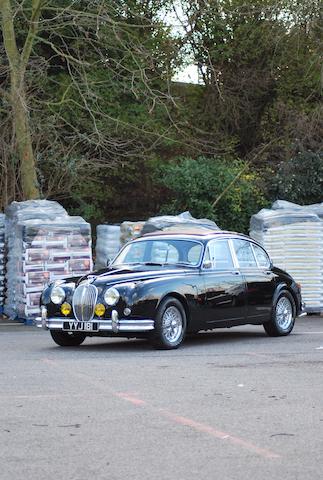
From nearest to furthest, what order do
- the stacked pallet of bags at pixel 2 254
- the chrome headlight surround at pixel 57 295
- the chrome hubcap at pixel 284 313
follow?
the chrome headlight surround at pixel 57 295, the chrome hubcap at pixel 284 313, the stacked pallet of bags at pixel 2 254

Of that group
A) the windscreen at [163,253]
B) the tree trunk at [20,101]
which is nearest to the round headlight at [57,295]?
the windscreen at [163,253]

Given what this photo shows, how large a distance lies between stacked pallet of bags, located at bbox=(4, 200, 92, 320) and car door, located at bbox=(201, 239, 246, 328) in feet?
14.5

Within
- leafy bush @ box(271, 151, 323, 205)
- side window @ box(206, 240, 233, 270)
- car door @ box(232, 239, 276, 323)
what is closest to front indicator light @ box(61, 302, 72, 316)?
side window @ box(206, 240, 233, 270)

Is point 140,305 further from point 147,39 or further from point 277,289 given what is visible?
point 147,39

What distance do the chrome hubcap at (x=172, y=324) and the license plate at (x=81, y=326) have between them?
947 millimetres

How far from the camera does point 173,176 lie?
29.2m

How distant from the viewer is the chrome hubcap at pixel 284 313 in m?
15.9

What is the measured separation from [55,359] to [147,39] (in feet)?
70.3

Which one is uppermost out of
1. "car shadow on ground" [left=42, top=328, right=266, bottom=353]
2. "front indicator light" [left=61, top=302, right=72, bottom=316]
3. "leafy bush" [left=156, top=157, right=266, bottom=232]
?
"leafy bush" [left=156, top=157, right=266, bottom=232]

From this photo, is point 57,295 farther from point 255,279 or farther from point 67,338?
point 255,279

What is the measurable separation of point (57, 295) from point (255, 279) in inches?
133

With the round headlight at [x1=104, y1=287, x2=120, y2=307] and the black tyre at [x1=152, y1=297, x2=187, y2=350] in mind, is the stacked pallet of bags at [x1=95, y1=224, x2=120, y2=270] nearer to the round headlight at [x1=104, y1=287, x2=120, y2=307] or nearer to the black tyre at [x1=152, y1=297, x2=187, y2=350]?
the black tyre at [x1=152, y1=297, x2=187, y2=350]

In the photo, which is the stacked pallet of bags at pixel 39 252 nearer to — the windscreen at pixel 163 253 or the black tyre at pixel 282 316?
the windscreen at pixel 163 253

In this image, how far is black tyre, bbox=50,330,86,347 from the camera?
1418 cm
